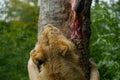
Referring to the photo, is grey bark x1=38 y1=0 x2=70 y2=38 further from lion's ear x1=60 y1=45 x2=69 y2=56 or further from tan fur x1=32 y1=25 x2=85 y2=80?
lion's ear x1=60 y1=45 x2=69 y2=56

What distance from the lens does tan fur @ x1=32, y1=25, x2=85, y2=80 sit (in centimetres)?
555

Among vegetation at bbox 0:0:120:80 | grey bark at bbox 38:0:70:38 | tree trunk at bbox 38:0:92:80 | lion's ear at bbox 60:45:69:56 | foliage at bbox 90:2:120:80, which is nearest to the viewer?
lion's ear at bbox 60:45:69:56

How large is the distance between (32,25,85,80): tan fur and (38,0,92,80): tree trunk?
148 millimetres

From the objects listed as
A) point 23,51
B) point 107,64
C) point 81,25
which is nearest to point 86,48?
point 81,25

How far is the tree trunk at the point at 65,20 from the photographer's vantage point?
19.1 ft

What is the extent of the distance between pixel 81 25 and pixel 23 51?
617cm

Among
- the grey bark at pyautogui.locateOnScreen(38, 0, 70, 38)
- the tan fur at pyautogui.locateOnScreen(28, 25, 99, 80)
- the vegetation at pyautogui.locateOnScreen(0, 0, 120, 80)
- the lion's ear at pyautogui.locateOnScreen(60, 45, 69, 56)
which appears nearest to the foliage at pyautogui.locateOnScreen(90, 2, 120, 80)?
the vegetation at pyautogui.locateOnScreen(0, 0, 120, 80)

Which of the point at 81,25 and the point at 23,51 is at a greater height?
the point at 81,25

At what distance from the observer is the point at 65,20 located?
601cm

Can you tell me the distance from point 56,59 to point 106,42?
11.0 ft

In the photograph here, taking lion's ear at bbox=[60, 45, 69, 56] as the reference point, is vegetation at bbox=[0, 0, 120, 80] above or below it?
below

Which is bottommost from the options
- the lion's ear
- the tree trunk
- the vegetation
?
the vegetation

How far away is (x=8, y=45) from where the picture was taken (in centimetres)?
1222

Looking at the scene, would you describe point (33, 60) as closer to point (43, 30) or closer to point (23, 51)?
point (43, 30)
